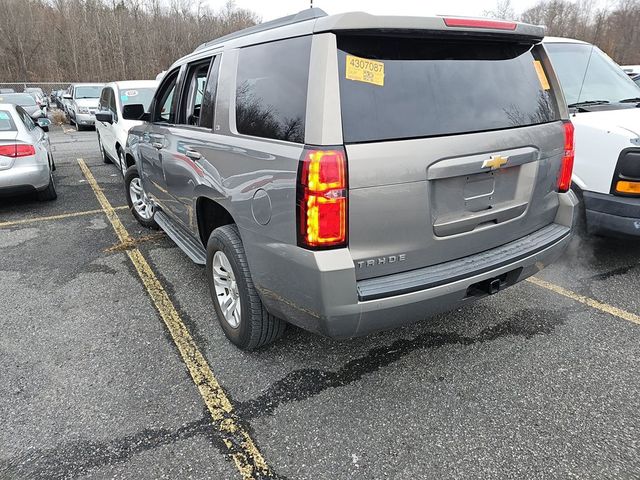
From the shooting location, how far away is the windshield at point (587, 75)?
16.0ft

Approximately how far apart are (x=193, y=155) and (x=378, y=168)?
5.70ft

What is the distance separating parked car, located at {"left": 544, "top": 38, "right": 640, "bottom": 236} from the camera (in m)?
3.84

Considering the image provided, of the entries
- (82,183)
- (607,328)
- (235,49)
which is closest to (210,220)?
(235,49)

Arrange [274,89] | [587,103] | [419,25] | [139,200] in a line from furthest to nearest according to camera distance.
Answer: [139,200], [587,103], [274,89], [419,25]

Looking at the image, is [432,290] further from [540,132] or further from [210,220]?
[210,220]

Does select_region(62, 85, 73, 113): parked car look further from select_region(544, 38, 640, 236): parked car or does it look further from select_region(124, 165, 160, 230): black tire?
select_region(544, 38, 640, 236): parked car

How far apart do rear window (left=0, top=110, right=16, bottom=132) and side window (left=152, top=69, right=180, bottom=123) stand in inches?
127

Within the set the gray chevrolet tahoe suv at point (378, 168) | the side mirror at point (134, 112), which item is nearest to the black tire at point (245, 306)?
the gray chevrolet tahoe suv at point (378, 168)

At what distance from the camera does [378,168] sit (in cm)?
213

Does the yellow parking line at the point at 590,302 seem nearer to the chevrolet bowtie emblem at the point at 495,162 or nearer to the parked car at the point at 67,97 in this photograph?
the chevrolet bowtie emblem at the point at 495,162

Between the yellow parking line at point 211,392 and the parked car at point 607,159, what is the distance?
3.61 m

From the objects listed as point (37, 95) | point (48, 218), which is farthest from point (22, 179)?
point (37, 95)

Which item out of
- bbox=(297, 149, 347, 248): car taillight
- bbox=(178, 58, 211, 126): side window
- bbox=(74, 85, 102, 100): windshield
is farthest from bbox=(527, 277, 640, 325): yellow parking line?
bbox=(74, 85, 102, 100): windshield

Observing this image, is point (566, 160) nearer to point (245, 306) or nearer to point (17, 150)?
point (245, 306)
